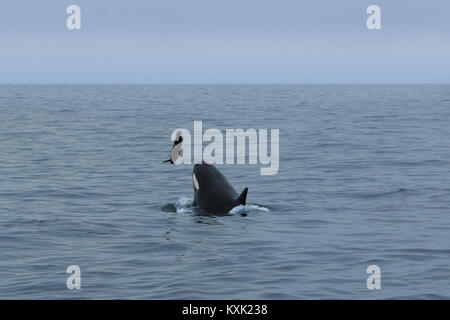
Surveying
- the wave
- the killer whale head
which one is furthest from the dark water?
the killer whale head

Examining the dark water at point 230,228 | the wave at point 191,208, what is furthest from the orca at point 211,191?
the dark water at point 230,228

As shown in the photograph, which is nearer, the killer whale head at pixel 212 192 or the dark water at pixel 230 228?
the dark water at pixel 230 228

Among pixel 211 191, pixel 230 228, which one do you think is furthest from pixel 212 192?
pixel 230 228

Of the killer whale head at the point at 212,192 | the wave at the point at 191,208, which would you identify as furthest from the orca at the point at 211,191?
the wave at the point at 191,208

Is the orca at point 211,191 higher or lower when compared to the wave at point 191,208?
higher

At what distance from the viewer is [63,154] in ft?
112

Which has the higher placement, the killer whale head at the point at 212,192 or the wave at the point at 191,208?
the killer whale head at the point at 212,192

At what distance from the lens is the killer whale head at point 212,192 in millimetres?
18500

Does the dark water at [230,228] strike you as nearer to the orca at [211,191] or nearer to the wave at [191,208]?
the wave at [191,208]

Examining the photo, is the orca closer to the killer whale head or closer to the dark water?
the killer whale head

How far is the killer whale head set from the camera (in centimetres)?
1850

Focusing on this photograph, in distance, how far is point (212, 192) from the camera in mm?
18750

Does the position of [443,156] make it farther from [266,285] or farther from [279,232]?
[266,285]

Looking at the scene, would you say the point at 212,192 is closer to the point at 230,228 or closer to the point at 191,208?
the point at 191,208
